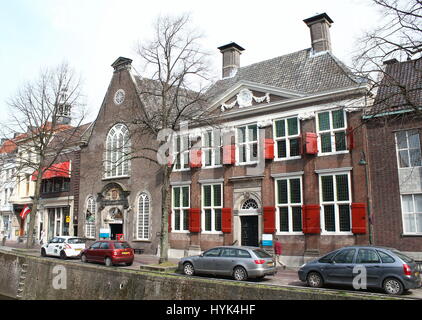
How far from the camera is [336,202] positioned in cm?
1994

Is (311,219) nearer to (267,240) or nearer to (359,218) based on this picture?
(359,218)

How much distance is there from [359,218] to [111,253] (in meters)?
13.1

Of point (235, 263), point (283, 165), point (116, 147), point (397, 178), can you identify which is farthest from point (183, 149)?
point (397, 178)

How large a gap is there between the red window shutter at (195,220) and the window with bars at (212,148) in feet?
10.3

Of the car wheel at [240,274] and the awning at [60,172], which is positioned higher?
the awning at [60,172]

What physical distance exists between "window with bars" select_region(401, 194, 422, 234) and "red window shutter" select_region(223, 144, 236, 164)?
963cm

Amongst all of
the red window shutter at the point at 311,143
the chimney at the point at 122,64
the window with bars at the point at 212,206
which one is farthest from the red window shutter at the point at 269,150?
the chimney at the point at 122,64

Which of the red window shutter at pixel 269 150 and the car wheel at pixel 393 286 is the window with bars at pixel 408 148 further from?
the car wheel at pixel 393 286

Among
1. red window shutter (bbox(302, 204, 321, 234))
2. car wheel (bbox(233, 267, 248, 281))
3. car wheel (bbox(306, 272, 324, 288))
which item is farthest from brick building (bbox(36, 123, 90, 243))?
car wheel (bbox(306, 272, 324, 288))

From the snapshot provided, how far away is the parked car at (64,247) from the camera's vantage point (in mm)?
24391

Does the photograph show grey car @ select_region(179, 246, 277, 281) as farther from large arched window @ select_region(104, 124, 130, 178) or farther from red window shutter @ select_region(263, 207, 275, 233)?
large arched window @ select_region(104, 124, 130, 178)

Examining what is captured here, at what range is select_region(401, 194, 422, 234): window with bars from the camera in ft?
59.8
